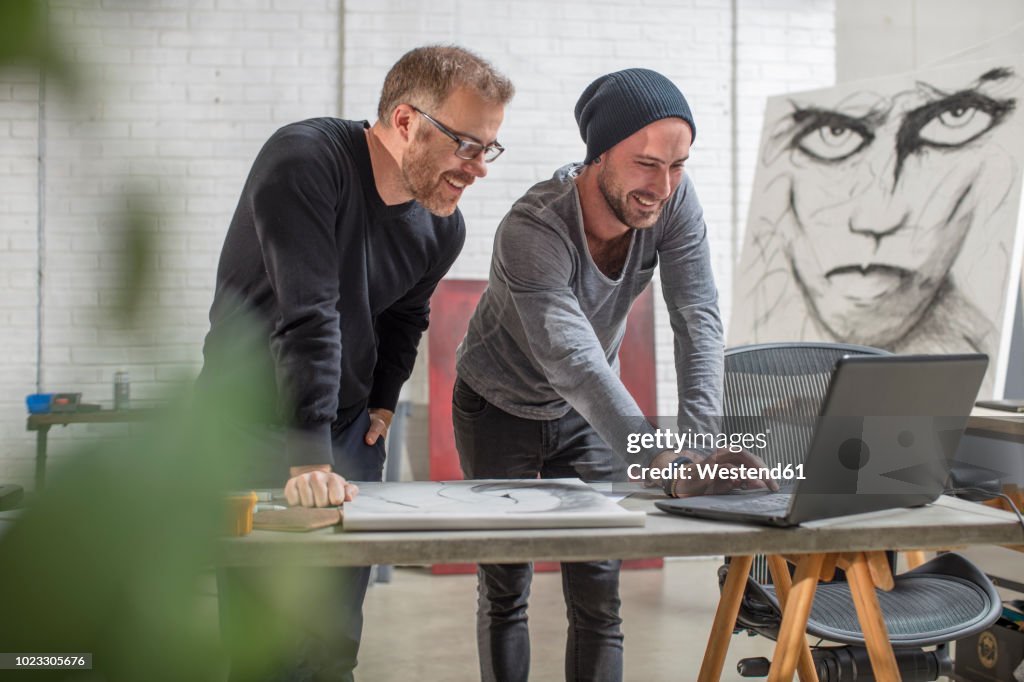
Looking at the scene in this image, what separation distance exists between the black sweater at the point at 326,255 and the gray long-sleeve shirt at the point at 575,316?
0.58ft

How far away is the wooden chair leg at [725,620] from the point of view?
5.62ft

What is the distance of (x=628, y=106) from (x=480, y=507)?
83 centimetres

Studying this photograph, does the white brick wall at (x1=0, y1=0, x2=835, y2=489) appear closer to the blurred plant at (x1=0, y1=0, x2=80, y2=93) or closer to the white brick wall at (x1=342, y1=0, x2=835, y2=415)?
the white brick wall at (x1=342, y1=0, x2=835, y2=415)

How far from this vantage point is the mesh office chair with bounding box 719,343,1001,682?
67.9 inches

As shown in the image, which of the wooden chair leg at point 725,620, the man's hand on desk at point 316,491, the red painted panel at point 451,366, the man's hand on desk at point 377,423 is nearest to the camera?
the man's hand on desk at point 316,491

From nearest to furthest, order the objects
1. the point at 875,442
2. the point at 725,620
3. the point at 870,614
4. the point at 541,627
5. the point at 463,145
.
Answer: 1. the point at 875,442
2. the point at 870,614
3. the point at 463,145
4. the point at 725,620
5. the point at 541,627

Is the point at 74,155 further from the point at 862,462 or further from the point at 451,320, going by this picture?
the point at 451,320

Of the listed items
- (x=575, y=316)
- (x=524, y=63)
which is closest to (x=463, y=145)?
(x=575, y=316)

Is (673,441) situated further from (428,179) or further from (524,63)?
(524,63)

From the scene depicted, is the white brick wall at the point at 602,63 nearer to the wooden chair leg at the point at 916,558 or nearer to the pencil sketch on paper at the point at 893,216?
the pencil sketch on paper at the point at 893,216

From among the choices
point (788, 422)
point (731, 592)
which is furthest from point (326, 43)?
point (731, 592)

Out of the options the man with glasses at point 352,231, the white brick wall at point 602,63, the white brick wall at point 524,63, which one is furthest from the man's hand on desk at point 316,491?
the white brick wall at point 602,63

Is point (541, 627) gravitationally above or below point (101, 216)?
below

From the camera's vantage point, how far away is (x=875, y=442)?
1.30 m
